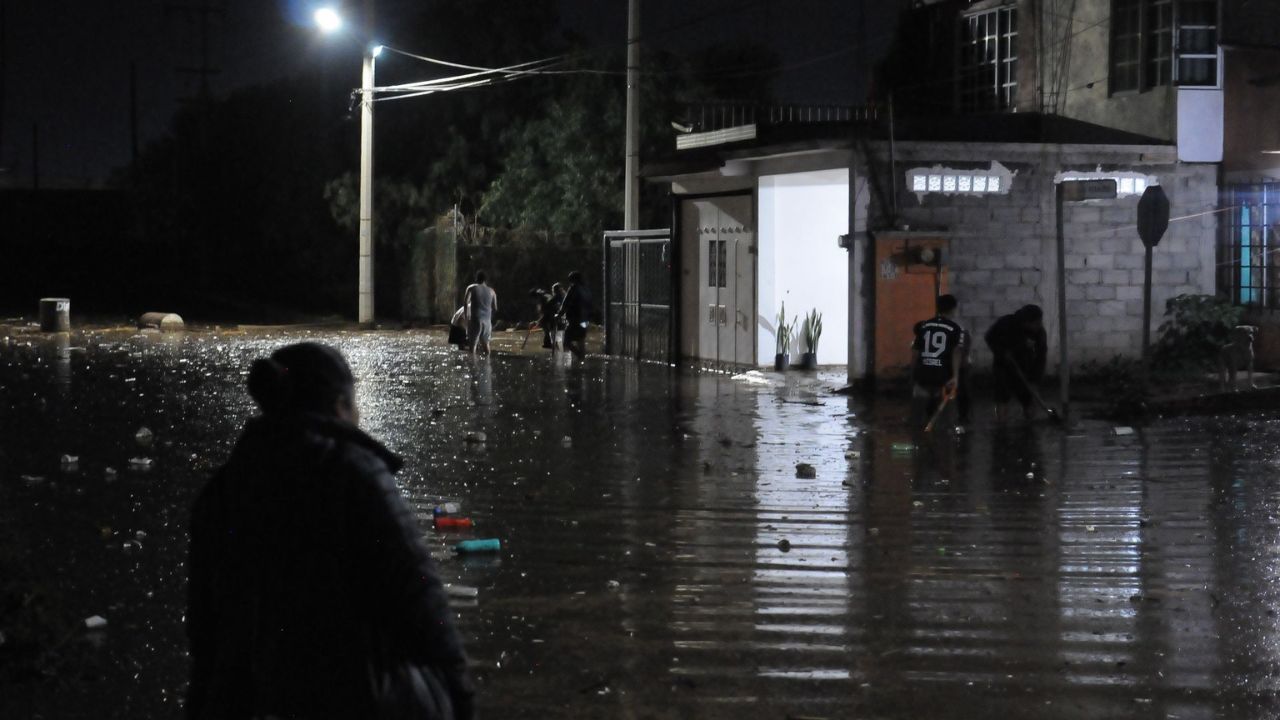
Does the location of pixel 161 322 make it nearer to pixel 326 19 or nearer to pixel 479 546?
pixel 326 19

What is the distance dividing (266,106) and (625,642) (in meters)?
52.7

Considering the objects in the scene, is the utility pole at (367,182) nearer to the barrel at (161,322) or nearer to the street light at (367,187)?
the street light at (367,187)

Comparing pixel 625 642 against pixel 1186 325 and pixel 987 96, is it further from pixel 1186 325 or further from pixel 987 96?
pixel 987 96

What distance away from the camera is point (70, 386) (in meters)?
22.4

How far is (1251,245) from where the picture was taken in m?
23.2

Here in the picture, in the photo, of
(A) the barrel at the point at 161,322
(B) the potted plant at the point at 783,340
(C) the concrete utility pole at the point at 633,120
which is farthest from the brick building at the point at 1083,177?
(A) the barrel at the point at 161,322

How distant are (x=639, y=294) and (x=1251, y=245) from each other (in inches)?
440

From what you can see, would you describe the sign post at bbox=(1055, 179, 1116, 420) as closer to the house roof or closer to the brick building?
the brick building

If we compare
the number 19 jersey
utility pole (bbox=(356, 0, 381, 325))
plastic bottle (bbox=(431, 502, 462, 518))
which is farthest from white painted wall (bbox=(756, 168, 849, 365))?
utility pole (bbox=(356, 0, 381, 325))

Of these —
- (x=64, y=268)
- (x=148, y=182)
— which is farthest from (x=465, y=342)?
(x=64, y=268)

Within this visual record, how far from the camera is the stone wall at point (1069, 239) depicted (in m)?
22.4

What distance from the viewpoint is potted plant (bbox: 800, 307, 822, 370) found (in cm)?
2648

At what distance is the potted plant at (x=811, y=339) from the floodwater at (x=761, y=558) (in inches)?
256

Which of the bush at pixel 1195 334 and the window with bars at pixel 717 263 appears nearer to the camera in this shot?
the bush at pixel 1195 334
